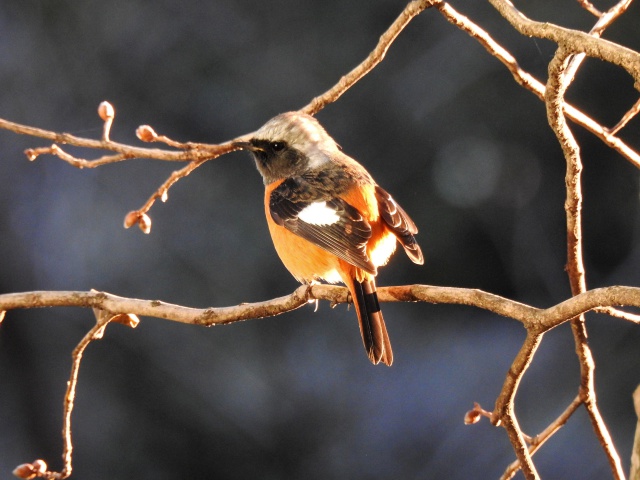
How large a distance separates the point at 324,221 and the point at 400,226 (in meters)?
0.28

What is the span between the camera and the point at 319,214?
348 cm

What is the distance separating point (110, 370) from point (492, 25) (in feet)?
10.8

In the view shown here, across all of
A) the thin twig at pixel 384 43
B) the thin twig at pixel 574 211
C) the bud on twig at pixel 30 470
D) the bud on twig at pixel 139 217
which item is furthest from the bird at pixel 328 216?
the bud on twig at pixel 30 470

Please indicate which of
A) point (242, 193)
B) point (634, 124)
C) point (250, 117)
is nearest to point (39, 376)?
point (242, 193)

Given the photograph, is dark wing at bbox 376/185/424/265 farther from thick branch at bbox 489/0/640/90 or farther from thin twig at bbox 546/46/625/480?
thick branch at bbox 489/0/640/90

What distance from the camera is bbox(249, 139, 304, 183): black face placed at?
3887 millimetres

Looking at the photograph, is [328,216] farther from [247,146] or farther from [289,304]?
[289,304]

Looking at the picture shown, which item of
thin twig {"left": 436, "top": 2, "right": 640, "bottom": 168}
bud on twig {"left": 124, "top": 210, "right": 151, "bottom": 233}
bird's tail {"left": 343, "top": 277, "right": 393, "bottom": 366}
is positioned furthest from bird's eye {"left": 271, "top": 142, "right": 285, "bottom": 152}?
thin twig {"left": 436, "top": 2, "right": 640, "bottom": 168}

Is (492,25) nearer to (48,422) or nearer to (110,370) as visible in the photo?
(110,370)

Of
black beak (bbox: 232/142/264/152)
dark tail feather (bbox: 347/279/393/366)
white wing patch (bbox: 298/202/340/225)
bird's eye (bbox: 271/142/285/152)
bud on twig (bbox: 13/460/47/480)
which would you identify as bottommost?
bud on twig (bbox: 13/460/47/480)

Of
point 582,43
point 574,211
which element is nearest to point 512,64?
point 574,211

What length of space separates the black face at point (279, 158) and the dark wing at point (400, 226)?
1.44 feet

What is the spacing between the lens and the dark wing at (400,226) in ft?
11.0

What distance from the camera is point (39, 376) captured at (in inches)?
247
